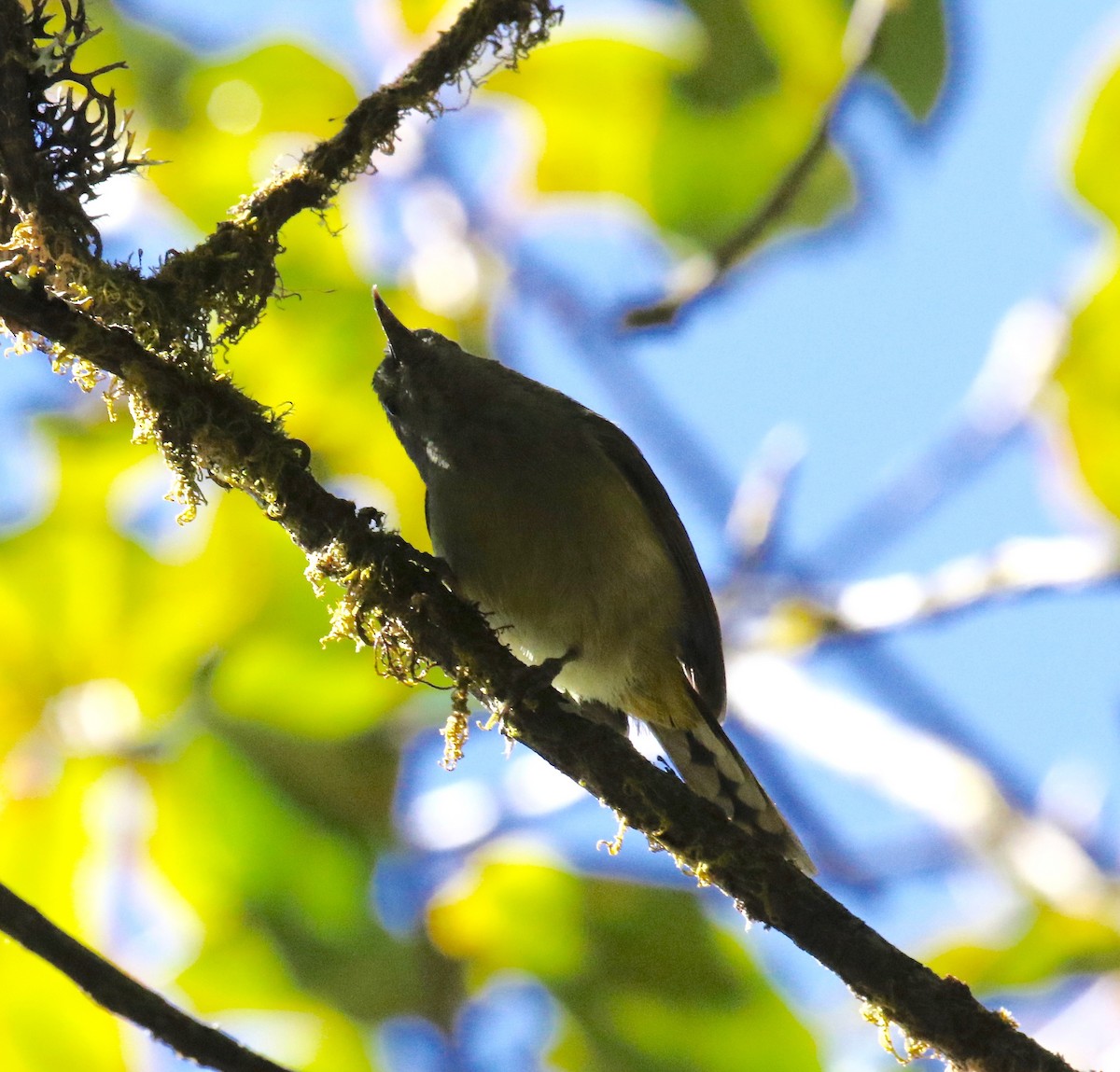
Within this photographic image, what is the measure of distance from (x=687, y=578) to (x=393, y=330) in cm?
144

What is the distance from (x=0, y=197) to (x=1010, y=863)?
447 centimetres

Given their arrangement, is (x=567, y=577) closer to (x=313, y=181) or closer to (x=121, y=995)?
(x=313, y=181)

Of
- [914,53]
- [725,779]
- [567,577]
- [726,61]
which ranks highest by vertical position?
[726,61]

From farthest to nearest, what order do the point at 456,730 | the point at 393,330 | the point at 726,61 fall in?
the point at 393,330, the point at 726,61, the point at 456,730

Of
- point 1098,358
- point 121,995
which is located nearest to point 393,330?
point 1098,358

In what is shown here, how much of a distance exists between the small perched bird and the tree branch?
83.5 inches

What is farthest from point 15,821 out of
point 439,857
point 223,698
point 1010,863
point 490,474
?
point 1010,863

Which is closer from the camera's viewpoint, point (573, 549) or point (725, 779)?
point (573, 549)

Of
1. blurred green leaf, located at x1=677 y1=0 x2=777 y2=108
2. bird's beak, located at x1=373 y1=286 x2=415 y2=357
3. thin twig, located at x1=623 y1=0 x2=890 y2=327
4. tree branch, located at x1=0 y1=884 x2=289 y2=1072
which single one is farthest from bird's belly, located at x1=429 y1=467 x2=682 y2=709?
tree branch, located at x1=0 y1=884 x2=289 y2=1072

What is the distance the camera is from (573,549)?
4.34 m

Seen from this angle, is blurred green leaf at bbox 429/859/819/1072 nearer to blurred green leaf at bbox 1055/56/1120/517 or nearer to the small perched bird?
the small perched bird

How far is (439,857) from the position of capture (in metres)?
4.99

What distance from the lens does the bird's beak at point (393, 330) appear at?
464 centimetres

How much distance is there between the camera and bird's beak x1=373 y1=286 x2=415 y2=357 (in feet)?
15.2
